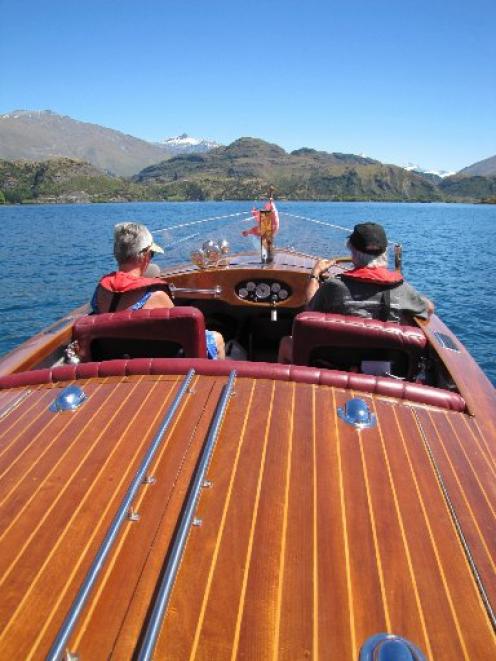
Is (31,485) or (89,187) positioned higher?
(31,485)

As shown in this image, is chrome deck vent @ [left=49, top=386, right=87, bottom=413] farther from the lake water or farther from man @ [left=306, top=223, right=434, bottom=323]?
the lake water

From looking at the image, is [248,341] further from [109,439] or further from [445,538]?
[445,538]

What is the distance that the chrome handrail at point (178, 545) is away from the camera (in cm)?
134

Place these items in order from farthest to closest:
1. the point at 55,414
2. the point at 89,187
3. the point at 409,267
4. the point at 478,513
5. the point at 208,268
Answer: the point at 89,187, the point at 409,267, the point at 208,268, the point at 55,414, the point at 478,513

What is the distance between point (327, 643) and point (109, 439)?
132 centimetres

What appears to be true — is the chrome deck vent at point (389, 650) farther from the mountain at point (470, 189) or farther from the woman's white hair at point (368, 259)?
the mountain at point (470, 189)

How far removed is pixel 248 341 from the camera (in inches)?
249

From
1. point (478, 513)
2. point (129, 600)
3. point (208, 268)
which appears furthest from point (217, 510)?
point (208, 268)

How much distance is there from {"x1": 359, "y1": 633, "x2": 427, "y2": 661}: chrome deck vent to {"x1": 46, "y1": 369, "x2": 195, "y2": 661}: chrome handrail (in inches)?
30.9

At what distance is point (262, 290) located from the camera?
5730 mm

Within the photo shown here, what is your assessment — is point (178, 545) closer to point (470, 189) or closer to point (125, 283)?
point (125, 283)

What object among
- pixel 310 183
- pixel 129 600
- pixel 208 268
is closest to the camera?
pixel 129 600

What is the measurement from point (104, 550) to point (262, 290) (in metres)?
4.30

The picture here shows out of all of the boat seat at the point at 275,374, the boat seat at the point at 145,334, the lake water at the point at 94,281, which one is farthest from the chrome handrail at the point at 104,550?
the lake water at the point at 94,281
